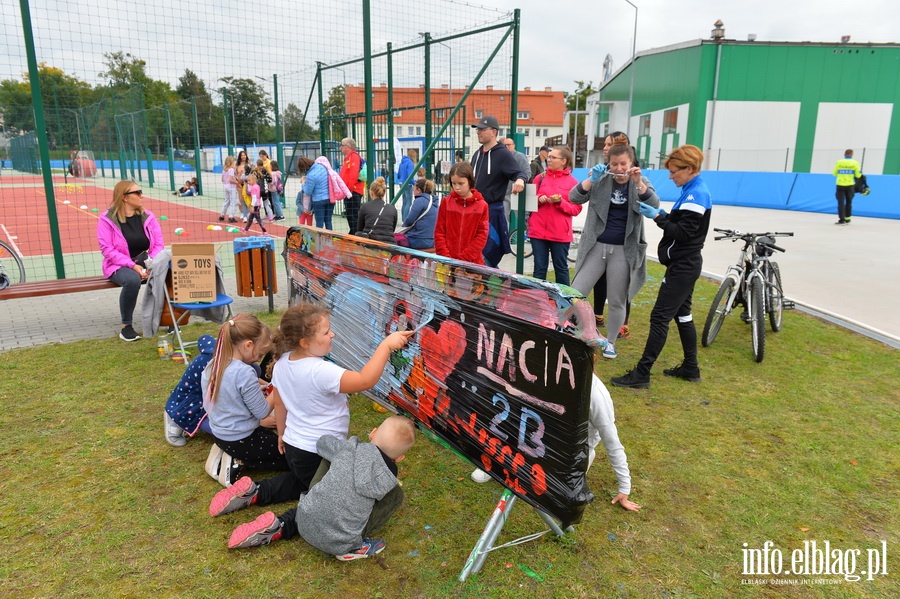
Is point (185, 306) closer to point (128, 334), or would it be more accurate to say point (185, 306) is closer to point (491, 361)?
point (128, 334)

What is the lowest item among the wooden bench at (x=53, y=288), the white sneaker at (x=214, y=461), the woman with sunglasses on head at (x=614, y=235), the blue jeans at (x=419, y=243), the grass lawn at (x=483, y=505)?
the grass lawn at (x=483, y=505)

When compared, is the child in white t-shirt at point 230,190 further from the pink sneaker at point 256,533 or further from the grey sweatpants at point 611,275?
the pink sneaker at point 256,533

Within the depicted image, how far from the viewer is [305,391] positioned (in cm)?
283

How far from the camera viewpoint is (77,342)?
555 centimetres

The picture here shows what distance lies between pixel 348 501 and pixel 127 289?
418 cm

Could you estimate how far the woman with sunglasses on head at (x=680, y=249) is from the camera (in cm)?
433

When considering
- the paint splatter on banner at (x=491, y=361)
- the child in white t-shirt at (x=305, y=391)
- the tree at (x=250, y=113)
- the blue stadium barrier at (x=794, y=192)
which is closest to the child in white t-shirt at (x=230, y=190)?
the tree at (x=250, y=113)

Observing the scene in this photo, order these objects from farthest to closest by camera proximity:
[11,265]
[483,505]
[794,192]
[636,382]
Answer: [794,192] < [11,265] < [636,382] < [483,505]

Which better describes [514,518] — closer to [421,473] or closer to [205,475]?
[421,473]

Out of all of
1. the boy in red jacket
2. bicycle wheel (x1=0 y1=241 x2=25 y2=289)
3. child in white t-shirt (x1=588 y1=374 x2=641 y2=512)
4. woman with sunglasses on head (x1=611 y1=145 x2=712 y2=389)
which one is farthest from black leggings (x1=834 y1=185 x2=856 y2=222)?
bicycle wheel (x1=0 y1=241 x2=25 y2=289)

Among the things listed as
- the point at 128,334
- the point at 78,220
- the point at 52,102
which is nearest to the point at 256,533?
the point at 128,334

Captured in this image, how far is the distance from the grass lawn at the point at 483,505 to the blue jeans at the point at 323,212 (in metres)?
5.82

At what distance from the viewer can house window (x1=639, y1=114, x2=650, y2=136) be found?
37122mm

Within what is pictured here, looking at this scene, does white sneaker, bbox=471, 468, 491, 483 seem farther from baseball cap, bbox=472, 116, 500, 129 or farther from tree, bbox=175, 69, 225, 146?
tree, bbox=175, 69, 225, 146
